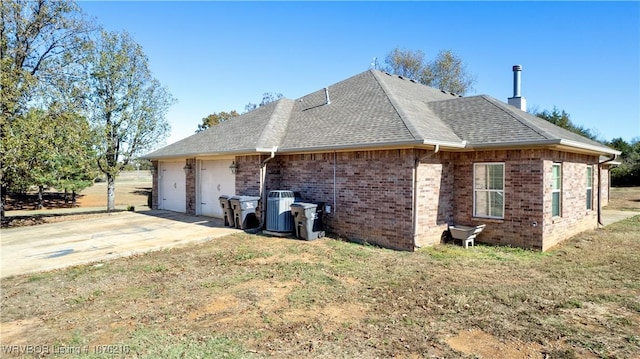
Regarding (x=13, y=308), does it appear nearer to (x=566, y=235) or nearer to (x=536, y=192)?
(x=536, y=192)

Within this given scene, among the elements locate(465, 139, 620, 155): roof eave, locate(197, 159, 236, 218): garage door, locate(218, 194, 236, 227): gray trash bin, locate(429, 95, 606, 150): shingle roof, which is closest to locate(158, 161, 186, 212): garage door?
locate(197, 159, 236, 218): garage door

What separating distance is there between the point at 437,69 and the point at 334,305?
3230 cm

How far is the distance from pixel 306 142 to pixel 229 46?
637 cm

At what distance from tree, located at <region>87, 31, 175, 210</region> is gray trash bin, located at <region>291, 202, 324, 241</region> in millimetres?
12050

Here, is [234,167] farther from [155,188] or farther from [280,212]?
[155,188]

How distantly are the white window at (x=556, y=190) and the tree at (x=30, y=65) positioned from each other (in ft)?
54.3

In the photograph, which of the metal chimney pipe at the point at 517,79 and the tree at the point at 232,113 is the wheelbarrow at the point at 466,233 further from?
the tree at the point at 232,113

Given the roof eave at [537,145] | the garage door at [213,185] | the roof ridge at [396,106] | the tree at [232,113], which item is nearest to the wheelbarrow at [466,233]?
the roof eave at [537,145]

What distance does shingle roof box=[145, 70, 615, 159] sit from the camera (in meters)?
9.16

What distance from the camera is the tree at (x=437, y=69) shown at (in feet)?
108

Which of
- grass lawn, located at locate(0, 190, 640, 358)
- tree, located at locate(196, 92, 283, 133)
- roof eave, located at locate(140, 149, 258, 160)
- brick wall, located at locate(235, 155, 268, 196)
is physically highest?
tree, located at locate(196, 92, 283, 133)

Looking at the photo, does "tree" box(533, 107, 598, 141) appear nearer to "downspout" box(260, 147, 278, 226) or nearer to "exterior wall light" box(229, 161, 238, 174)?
"downspout" box(260, 147, 278, 226)

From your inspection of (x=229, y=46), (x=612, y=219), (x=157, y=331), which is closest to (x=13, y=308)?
(x=157, y=331)

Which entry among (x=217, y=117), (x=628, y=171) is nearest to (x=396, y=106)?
→ (x=628, y=171)
